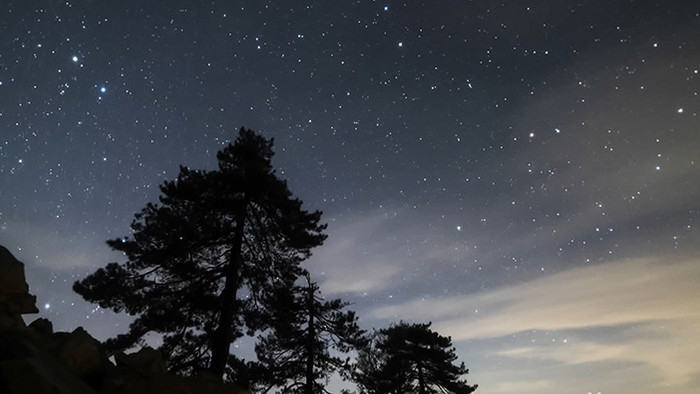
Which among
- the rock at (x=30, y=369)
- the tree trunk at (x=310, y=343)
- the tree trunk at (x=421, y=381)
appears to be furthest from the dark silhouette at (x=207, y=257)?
the tree trunk at (x=421, y=381)

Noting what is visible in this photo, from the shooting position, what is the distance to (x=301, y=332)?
19328 millimetres

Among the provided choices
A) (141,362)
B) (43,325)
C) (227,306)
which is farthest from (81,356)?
(227,306)

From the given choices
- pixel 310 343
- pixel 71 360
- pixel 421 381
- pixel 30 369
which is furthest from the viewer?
pixel 421 381

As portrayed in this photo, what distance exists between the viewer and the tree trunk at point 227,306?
490 inches

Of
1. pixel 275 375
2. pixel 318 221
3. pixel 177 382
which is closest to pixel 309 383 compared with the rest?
pixel 275 375

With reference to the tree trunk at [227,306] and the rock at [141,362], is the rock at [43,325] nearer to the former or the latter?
the rock at [141,362]

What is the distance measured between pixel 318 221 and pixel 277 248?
1.93 metres

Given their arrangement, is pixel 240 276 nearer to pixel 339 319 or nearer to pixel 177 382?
pixel 339 319

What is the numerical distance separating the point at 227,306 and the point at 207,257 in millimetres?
2364

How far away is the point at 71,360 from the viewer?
5.12m

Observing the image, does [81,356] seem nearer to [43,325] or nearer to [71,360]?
[71,360]

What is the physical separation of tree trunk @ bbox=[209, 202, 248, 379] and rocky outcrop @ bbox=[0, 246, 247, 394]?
6824 millimetres

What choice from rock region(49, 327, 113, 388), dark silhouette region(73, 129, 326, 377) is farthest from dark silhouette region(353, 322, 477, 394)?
rock region(49, 327, 113, 388)

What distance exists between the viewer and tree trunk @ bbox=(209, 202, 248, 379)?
12453mm
